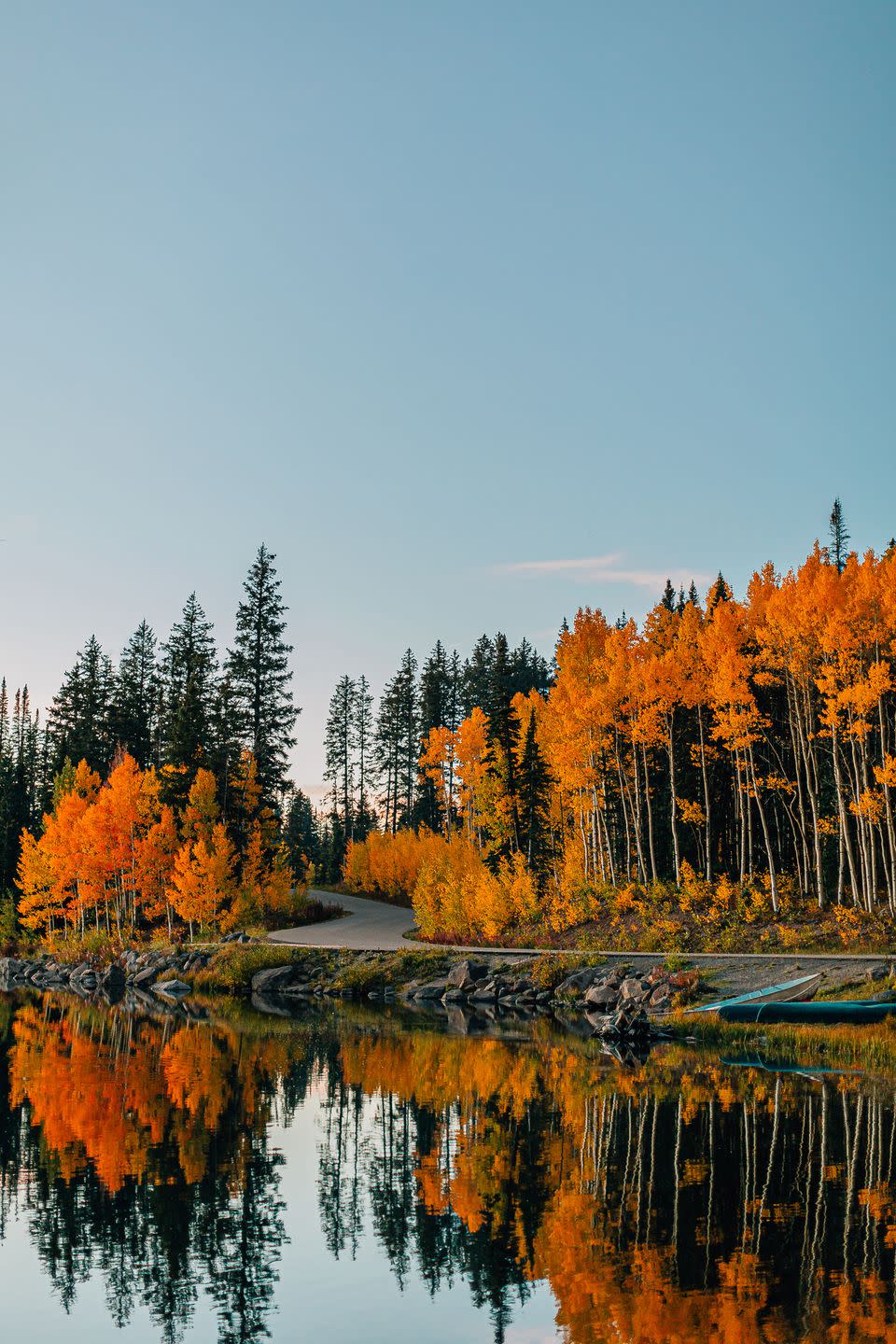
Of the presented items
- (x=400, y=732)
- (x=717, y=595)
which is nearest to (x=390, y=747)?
(x=400, y=732)

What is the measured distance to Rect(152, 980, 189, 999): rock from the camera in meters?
49.0

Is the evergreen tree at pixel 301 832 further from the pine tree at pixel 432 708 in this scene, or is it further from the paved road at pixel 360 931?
the paved road at pixel 360 931

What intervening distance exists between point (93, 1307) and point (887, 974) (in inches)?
972

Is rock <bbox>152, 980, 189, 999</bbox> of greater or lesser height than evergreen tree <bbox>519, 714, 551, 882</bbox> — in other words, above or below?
below

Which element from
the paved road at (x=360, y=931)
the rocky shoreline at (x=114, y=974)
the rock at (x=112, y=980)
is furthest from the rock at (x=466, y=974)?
the rock at (x=112, y=980)

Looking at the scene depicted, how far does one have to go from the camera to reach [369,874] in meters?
81.9

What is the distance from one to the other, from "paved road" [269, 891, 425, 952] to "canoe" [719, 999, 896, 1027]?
2121 centimetres

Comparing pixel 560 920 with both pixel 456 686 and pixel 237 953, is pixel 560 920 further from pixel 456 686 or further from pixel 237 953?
pixel 456 686

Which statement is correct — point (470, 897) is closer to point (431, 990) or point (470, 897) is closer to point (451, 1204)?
point (431, 990)

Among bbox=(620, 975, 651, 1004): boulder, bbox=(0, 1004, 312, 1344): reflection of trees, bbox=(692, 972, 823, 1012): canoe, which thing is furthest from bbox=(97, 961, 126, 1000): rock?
bbox=(692, 972, 823, 1012): canoe

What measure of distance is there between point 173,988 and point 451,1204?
3694 cm

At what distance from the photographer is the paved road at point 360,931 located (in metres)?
51.2

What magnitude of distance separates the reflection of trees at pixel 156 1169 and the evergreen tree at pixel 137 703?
5115 cm

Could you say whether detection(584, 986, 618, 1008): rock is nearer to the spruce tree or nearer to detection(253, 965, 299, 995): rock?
detection(253, 965, 299, 995): rock
